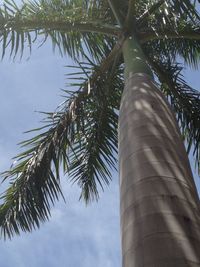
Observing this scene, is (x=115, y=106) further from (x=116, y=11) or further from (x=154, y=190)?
(x=154, y=190)

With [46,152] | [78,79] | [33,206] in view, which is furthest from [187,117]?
[33,206]

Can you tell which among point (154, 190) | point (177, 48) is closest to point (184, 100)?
point (177, 48)

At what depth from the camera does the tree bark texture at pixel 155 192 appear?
324 centimetres

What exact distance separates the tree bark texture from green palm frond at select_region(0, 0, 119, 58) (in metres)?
3.38

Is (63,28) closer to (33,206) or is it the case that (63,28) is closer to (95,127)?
(95,127)

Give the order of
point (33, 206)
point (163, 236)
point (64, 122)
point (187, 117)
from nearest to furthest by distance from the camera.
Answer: point (163, 236), point (33, 206), point (64, 122), point (187, 117)

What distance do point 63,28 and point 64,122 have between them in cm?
167

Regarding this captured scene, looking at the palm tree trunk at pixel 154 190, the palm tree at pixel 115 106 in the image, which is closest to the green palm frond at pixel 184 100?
the palm tree at pixel 115 106

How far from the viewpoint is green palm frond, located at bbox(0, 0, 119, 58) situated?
7867 millimetres

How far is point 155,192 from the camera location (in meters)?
3.79

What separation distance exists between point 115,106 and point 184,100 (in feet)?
4.50

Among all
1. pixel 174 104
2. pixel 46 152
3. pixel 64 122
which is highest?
pixel 174 104

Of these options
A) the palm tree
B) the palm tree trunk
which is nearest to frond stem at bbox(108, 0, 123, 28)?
the palm tree

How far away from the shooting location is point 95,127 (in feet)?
30.5
